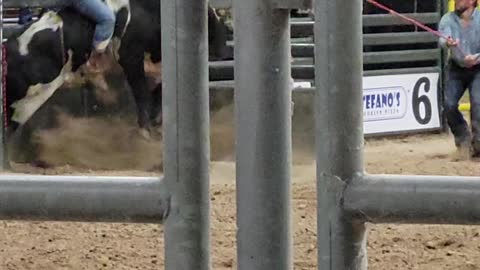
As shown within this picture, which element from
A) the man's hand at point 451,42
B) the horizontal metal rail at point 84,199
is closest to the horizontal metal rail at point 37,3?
the man's hand at point 451,42

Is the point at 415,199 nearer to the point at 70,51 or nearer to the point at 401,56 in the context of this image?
the point at 70,51

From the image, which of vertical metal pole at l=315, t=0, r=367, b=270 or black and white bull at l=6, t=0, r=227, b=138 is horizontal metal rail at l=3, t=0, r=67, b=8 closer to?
black and white bull at l=6, t=0, r=227, b=138

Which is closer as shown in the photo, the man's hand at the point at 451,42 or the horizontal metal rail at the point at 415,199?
the horizontal metal rail at the point at 415,199

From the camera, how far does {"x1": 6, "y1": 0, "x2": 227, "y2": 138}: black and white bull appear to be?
8.66m

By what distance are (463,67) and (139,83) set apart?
272cm

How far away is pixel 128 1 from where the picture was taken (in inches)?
351

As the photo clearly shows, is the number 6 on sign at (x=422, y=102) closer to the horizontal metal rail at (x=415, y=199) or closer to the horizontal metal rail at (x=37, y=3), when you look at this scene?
the horizontal metal rail at (x=37, y=3)

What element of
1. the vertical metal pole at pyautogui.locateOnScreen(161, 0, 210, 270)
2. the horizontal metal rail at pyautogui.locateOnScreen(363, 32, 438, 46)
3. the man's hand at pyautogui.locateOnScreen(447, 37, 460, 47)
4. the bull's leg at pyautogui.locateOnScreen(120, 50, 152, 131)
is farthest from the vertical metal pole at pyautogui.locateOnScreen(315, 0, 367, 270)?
the horizontal metal rail at pyautogui.locateOnScreen(363, 32, 438, 46)

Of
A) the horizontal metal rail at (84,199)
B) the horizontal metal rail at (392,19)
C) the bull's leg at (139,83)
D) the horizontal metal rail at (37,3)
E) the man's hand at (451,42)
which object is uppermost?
the horizontal metal rail at (37,3)

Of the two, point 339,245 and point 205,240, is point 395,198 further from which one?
point 205,240

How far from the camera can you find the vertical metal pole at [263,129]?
1.18 metres

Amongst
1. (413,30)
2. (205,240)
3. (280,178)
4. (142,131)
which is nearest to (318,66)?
(280,178)

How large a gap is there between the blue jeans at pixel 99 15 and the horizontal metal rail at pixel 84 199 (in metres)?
7.57

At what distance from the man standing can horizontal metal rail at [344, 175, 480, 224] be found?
26.5ft
